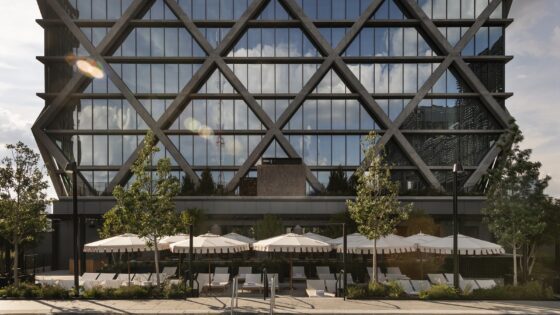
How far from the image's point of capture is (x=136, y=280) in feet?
77.5

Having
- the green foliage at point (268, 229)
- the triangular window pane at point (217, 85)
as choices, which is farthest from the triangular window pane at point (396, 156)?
the green foliage at point (268, 229)

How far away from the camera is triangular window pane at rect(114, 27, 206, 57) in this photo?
51531 mm

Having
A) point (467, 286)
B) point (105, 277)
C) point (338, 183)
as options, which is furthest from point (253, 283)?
point (338, 183)

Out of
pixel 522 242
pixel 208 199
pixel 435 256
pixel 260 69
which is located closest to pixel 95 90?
pixel 260 69

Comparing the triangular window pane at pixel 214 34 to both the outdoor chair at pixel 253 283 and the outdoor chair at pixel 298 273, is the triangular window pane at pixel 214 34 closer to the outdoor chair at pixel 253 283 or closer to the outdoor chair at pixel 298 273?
the outdoor chair at pixel 298 273

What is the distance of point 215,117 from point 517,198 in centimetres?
3344

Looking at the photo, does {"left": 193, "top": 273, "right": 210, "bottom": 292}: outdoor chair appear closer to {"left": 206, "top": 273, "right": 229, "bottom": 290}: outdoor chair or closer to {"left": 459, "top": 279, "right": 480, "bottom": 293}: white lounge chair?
{"left": 206, "top": 273, "right": 229, "bottom": 290}: outdoor chair

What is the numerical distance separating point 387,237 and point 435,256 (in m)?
7.09

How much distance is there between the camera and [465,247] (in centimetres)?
2280

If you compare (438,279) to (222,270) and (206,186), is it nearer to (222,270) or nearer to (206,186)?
(222,270)

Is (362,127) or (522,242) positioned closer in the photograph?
(522,242)

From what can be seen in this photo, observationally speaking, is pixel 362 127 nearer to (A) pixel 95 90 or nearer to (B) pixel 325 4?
(B) pixel 325 4

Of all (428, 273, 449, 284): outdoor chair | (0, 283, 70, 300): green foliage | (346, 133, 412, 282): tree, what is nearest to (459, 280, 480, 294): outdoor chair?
(428, 273, 449, 284): outdoor chair

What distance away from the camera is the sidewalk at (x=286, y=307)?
18078 millimetres
